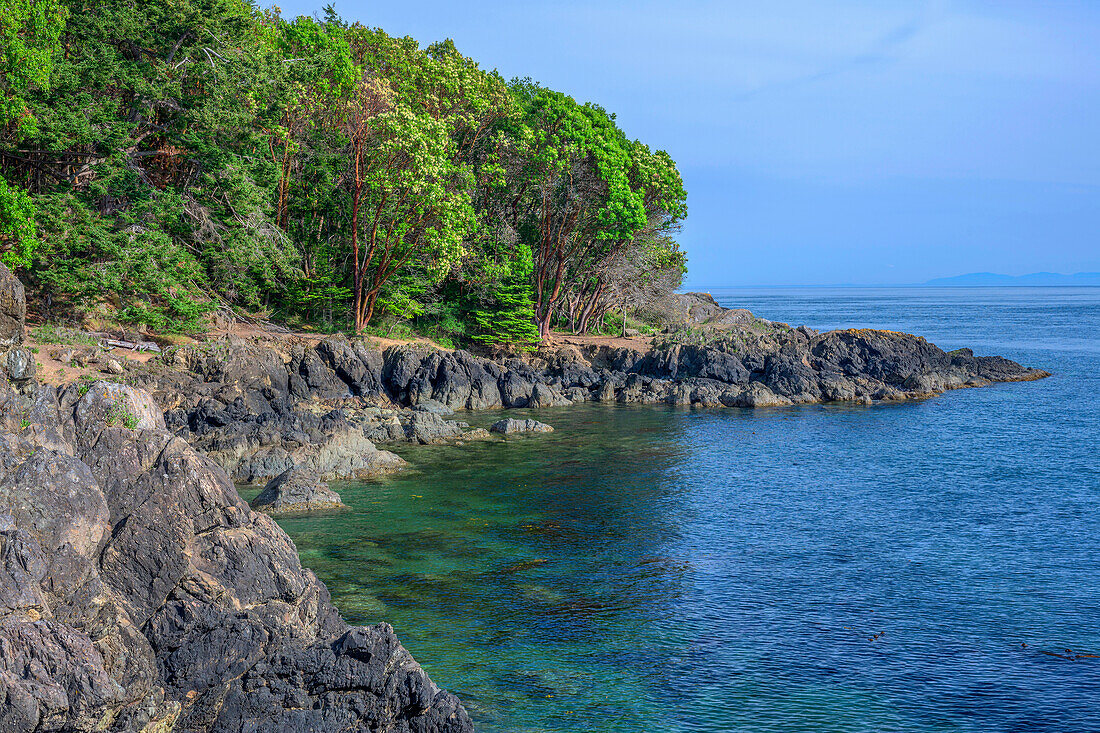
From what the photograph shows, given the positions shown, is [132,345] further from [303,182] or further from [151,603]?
[151,603]

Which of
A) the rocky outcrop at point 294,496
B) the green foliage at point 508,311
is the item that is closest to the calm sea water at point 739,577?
the rocky outcrop at point 294,496

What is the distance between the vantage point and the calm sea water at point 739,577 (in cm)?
1495

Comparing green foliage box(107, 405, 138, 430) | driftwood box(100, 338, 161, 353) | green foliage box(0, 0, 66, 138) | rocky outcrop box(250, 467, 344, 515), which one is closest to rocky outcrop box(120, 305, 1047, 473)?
driftwood box(100, 338, 161, 353)

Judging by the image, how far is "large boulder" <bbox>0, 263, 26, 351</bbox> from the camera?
27.8 m

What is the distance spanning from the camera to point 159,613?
12.7 m

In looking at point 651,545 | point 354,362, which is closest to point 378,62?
point 354,362

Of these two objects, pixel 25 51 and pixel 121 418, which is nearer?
pixel 121 418

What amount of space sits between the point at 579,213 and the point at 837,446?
2541 centimetres

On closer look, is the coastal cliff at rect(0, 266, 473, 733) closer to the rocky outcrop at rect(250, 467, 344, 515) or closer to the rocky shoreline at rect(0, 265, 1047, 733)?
the rocky shoreline at rect(0, 265, 1047, 733)

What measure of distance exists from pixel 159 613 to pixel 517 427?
92.5ft

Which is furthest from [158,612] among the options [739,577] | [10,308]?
[10,308]

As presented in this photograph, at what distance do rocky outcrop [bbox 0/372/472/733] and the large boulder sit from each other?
622 inches

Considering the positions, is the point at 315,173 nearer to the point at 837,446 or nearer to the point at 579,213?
the point at 579,213

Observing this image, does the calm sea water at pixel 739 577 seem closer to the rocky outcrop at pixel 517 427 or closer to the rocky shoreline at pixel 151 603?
the rocky outcrop at pixel 517 427
